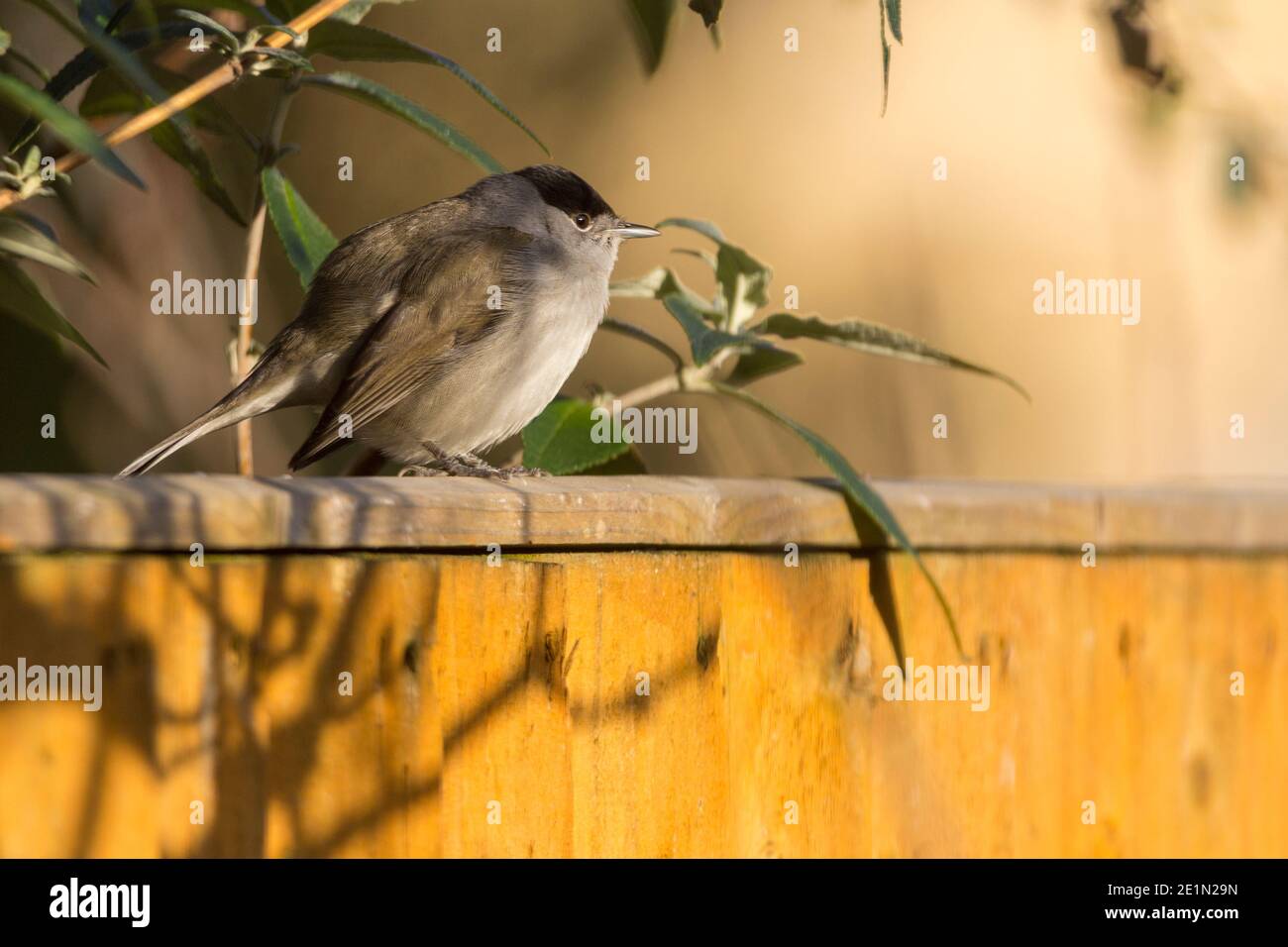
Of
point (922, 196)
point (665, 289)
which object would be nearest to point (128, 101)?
point (665, 289)

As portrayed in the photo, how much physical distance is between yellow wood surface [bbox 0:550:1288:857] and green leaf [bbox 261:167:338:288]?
108 centimetres

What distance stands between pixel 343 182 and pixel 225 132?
200 centimetres

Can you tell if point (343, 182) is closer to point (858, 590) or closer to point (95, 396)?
point (95, 396)

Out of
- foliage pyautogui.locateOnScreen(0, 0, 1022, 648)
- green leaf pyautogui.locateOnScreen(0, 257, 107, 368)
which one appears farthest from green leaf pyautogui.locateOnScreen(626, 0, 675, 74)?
green leaf pyautogui.locateOnScreen(0, 257, 107, 368)

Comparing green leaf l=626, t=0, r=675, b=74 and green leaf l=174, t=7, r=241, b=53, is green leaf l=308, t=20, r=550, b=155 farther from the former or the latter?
green leaf l=626, t=0, r=675, b=74

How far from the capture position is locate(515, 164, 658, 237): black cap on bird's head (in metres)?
4.23

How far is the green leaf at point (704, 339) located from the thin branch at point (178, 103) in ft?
3.04

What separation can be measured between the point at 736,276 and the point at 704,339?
501mm

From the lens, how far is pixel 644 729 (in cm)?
254

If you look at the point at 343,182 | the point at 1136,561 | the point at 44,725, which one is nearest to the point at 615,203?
the point at 343,182

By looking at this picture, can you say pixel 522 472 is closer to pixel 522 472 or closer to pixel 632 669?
pixel 522 472

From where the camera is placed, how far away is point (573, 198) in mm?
4277

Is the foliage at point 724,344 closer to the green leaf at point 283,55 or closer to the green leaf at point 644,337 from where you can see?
the green leaf at point 644,337

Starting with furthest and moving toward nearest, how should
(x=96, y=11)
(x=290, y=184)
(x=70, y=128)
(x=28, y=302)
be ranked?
(x=290, y=184)
(x=28, y=302)
(x=96, y=11)
(x=70, y=128)
